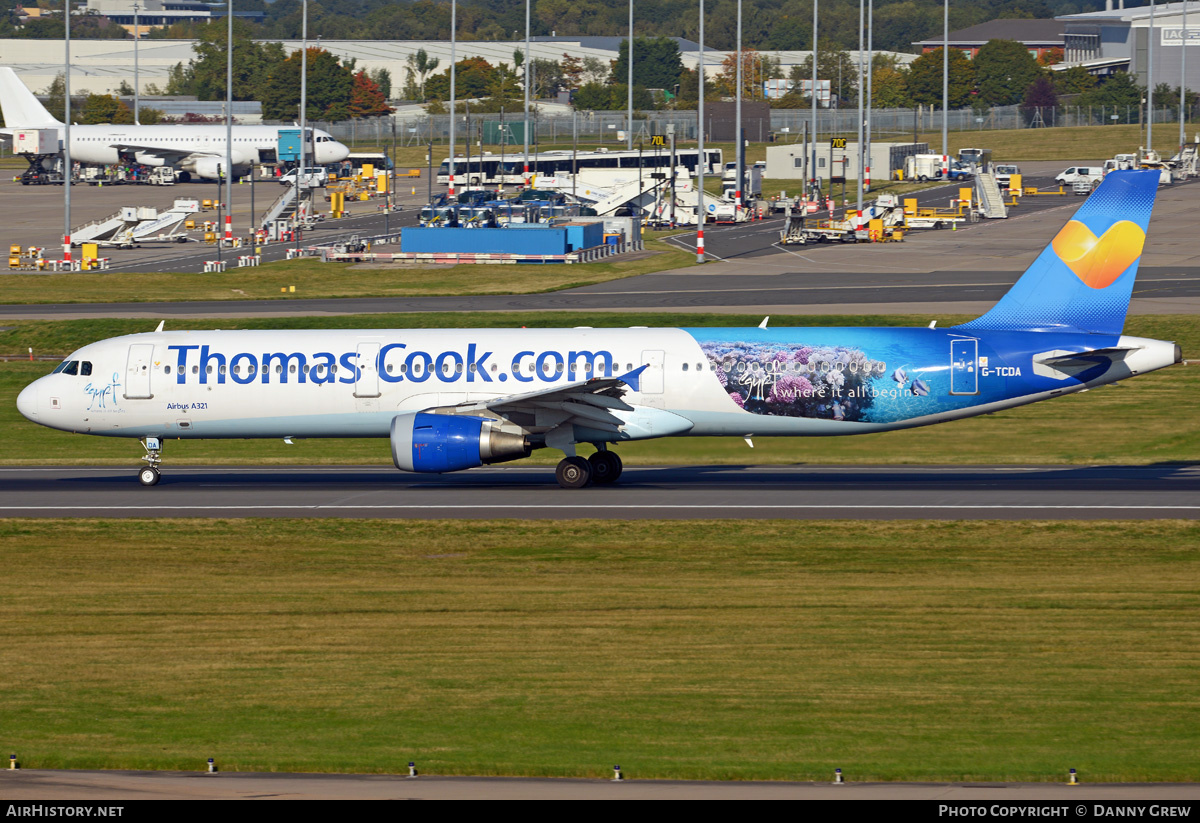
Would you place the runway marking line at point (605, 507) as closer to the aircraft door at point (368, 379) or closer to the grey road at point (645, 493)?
the grey road at point (645, 493)

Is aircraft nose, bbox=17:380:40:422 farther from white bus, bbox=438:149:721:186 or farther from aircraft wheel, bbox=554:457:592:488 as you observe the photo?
white bus, bbox=438:149:721:186

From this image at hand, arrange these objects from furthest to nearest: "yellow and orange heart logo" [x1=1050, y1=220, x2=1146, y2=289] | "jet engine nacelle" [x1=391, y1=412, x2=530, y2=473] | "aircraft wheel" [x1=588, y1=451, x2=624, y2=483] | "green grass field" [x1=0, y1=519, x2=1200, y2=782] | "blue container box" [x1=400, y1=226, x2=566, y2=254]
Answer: "blue container box" [x1=400, y1=226, x2=566, y2=254], "aircraft wheel" [x1=588, y1=451, x2=624, y2=483], "yellow and orange heart logo" [x1=1050, y1=220, x2=1146, y2=289], "jet engine nacelle" [x1=391, y1=412, x2=530, y2=473], "green grass field" [x1=0, y1=519, x2=1200, y2=782]

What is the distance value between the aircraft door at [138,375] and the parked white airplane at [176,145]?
120944 mm

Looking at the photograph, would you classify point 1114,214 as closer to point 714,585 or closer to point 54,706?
point 714,585

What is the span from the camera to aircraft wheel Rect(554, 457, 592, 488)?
3831cm

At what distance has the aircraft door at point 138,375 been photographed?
39.2 meters

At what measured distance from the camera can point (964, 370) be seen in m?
35.9

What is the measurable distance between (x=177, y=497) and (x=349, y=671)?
1732 centimetres

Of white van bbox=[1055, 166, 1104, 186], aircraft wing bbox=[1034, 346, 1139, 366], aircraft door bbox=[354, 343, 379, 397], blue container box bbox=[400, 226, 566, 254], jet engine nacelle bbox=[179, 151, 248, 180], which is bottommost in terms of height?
aircraft door bbox=[354, 343, 379, 397]

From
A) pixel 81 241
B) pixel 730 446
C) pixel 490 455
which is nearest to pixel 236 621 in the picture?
pixel 490 455

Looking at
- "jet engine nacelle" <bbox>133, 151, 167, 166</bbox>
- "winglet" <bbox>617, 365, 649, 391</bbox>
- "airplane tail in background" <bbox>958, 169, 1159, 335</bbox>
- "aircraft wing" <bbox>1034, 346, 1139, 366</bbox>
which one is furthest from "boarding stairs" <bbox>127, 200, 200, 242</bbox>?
"aircraft wing" <bbox>1034, 346, 1139, 366</bbox>

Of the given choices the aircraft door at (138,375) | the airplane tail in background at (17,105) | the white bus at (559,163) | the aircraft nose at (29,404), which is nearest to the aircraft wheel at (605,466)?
the aircraft door at (138,375)

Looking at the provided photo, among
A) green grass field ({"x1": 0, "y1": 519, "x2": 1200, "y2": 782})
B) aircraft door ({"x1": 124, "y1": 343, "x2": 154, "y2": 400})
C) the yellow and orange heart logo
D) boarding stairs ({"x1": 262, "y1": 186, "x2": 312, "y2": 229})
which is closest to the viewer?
green grass field ({"x1": 0, "y1": 519, "x2": 1200, "y2": 782})

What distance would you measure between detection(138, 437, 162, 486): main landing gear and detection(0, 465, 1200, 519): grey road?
0.32 m
